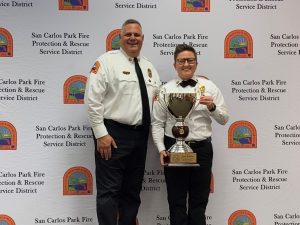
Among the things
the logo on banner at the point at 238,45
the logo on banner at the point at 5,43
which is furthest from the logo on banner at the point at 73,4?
the logo on banner at the point at 238,45

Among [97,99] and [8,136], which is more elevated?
[97,99]

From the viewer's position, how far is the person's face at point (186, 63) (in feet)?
7.66

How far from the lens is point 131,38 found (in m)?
2.38

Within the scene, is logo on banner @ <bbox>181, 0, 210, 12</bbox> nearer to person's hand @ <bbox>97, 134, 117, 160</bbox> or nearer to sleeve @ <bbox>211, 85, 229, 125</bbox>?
sleeve @ <bbox>211, 85, 229, 125</bbox>

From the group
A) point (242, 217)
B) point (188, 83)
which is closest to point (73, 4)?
point (188, 83)

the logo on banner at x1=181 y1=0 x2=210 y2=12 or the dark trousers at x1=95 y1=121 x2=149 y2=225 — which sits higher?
the logo on banner at x1=181 y1=0 x2=210 y2=12

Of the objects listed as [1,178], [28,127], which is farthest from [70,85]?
[1,178]

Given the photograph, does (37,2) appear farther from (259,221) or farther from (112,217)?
(259,221)

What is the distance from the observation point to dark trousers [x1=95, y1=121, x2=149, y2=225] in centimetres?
233

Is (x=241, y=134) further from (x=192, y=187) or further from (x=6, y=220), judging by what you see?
(x=6, y=220)

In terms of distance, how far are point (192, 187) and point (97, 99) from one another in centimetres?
86

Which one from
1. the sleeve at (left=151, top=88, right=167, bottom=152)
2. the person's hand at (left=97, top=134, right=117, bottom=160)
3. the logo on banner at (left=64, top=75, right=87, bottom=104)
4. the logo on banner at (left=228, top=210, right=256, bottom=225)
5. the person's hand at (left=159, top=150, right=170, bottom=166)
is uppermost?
the logo on banner at (left=64, top=75, right=87, bottom=104)

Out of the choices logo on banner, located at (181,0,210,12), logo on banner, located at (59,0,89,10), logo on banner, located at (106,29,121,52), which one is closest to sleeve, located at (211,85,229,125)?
logo on banner, located at (181,0,210,12)

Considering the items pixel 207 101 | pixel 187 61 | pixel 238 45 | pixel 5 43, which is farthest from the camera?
pixel 238 45
